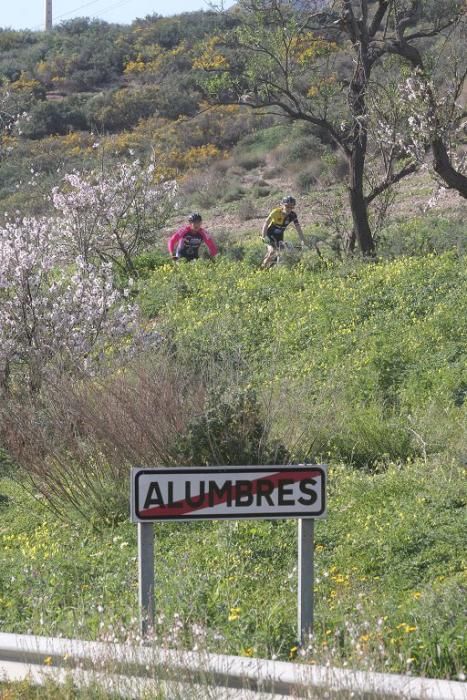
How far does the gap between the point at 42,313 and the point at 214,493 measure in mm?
7980

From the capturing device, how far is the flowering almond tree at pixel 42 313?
1221 centimetres

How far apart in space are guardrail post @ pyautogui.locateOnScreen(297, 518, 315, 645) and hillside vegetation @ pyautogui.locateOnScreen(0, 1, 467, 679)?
18 centimetres

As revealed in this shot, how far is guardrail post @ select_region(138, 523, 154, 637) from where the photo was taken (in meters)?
5.05

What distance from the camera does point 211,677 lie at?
4426 mm

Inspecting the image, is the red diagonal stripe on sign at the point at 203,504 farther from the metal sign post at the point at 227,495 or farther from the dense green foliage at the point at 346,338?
the dense green foliage at the point at 346,338

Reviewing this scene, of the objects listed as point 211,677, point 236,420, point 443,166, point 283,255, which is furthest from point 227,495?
point 283,255

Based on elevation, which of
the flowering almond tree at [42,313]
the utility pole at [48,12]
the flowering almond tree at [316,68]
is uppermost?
the utility pole at [48,12]

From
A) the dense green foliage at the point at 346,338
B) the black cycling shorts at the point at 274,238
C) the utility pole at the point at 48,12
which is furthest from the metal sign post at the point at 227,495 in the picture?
the utility pole at the point at 48,12

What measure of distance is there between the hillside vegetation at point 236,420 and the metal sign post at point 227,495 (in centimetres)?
50

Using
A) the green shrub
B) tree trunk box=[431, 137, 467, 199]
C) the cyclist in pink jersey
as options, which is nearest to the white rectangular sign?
the green shrub

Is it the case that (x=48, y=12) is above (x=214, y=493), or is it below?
above

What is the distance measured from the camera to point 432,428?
Result: 33.4 feet

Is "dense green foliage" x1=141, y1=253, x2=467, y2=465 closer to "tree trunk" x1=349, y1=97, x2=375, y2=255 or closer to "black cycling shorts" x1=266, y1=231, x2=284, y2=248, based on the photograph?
"black cycling shorts" x1=266, y1=231, x2=284, y2=248

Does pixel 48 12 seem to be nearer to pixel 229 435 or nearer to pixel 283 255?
pixel 283 255
